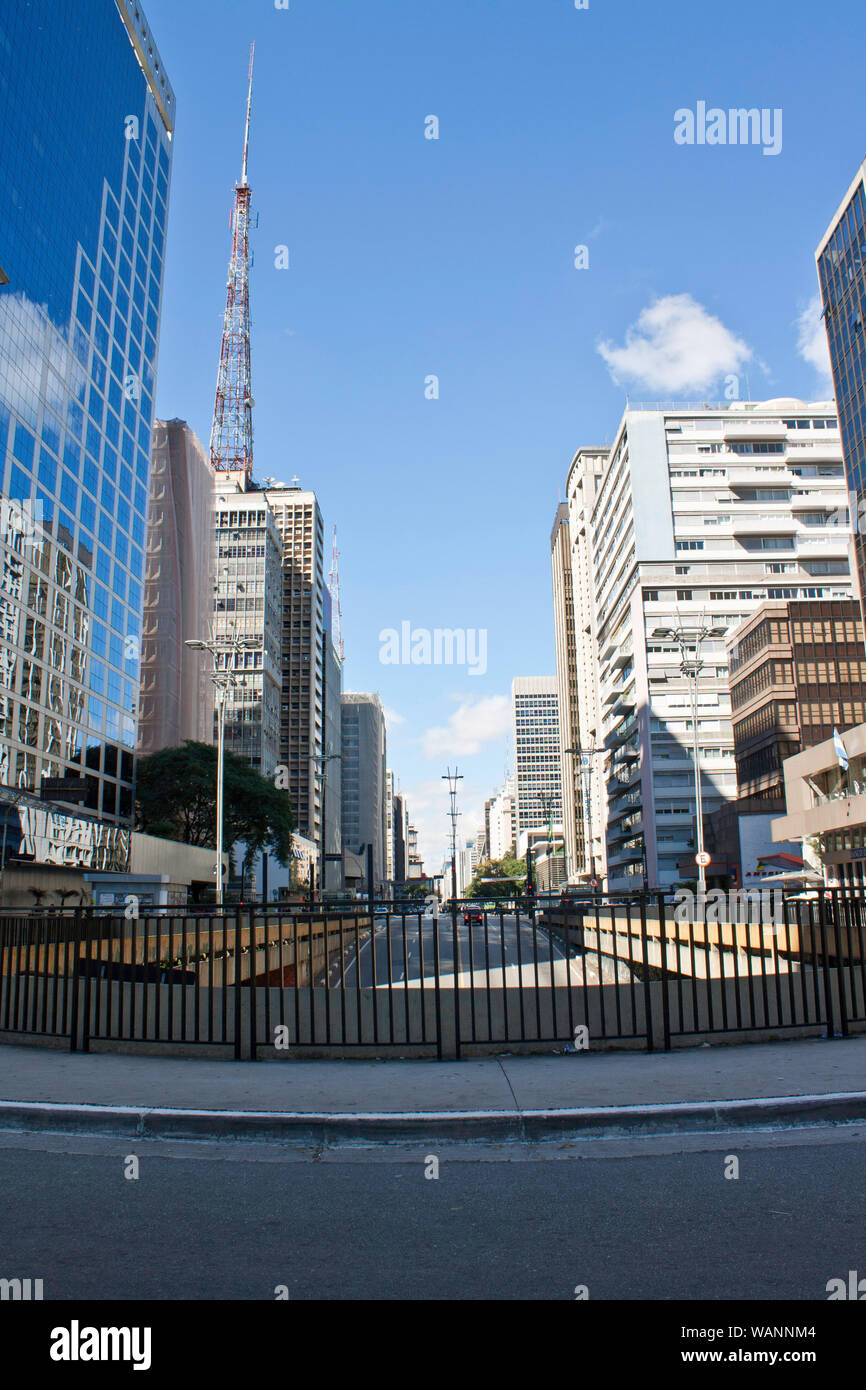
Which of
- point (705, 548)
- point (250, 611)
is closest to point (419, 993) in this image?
point (705, 548)

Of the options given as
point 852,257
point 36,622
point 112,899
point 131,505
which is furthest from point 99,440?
point 852,257

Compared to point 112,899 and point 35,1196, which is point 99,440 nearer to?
point 112,899

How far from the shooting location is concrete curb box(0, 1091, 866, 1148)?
703 centimetres

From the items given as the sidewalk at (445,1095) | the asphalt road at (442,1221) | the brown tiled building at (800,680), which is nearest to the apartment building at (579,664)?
the brown tiled building at (800,680)

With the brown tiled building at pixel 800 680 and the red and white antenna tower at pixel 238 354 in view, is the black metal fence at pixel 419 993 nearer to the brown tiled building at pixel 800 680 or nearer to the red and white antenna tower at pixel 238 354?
the brown tiled building at pixel 800 680

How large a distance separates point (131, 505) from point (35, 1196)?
82543mm

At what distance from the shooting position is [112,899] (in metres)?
60.3

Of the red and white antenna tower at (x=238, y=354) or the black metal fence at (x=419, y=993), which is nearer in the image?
the black metal fence at (x=419, y=993)

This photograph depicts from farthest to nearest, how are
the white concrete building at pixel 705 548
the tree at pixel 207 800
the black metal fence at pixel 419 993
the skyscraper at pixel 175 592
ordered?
the white concrete building at pixel 705 548 → the skyscraper at pixel 175 592 → the tree at pixel 207 800 → the black metal fence at pixel 419 993

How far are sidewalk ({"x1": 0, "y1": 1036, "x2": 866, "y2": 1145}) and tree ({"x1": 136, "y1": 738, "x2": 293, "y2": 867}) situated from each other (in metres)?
63.6

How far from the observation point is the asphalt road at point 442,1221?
4207mm

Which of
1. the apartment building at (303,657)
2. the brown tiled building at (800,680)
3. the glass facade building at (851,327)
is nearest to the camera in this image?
the glass facade building at (851,327)

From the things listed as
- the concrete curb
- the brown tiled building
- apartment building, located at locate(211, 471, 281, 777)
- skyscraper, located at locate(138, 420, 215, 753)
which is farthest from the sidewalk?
apartment building, located at locate(211, 471, 281, 777)

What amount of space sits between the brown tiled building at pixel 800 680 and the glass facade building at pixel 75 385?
4877 centimetres
